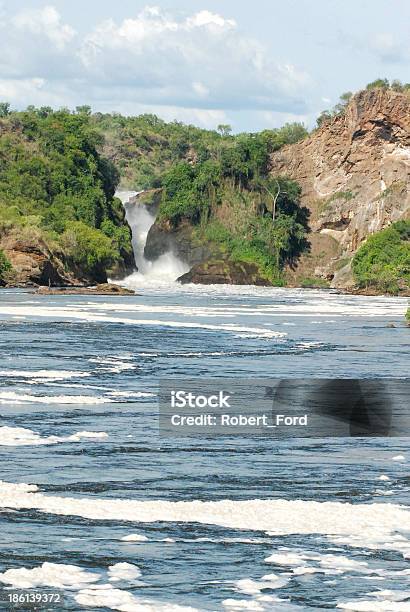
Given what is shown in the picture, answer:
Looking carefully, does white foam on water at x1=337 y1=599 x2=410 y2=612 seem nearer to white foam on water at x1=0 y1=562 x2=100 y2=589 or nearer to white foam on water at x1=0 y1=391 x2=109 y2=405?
white foam on water at x1=0 y1=562 x2=100 y2=589

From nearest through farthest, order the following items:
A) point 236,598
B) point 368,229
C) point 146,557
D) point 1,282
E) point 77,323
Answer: point 236,598
point 146,557
point 77,323
point 1,282
point 368,229

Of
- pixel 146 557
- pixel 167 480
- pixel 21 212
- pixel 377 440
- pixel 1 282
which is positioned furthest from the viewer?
pixel 21 212

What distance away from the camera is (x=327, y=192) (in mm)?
181375

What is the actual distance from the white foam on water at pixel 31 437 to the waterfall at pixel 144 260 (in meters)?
132

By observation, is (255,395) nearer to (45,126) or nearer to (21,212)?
(21,212)

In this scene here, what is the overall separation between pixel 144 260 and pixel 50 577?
551ft

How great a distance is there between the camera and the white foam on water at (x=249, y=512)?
53.9ft

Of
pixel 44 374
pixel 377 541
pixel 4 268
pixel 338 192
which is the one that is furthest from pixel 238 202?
pixel 377 541

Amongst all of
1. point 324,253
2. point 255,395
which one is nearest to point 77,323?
point 255,395

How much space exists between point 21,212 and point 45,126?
97.4ft

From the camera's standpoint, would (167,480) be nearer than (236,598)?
No

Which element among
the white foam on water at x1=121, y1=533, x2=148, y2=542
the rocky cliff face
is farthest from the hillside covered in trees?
the white foam on water at x1=121, y1=533, x2=148, y2=542

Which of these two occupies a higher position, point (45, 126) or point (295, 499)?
point (45, 126)

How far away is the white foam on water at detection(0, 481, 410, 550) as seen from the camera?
1644 centimetres
